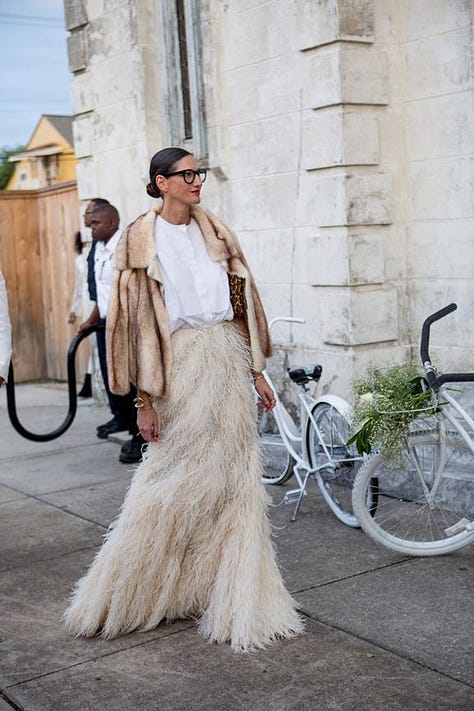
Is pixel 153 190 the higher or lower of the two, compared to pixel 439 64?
lower

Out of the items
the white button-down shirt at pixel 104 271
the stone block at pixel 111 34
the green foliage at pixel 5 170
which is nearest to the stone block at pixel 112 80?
the stone block at pixel 111 34

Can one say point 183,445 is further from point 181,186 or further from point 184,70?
point 184,70

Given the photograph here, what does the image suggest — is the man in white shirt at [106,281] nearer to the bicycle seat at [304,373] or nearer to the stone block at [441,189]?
the bicycle seat at [304,373]

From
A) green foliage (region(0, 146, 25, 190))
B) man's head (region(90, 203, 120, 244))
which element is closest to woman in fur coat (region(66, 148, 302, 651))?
man's head (region(90, 203, 120, 244))

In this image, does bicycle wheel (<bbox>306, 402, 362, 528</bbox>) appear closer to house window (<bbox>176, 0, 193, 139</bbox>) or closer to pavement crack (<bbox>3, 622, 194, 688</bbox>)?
pavement crack (<bbox>3, 622, 194, 688</bbox>)

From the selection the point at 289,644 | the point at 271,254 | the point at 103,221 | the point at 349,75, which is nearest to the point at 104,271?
the point at 103,221

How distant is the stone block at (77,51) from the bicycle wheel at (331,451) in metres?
5.15

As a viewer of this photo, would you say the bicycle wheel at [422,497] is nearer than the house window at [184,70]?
Yes

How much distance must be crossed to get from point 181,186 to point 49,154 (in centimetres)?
2865

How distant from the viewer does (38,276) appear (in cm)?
1237

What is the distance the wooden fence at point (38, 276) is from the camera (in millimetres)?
11875

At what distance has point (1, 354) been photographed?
198 inches

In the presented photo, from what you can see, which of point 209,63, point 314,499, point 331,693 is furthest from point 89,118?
point 331,693

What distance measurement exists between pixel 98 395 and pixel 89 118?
2692 mm
